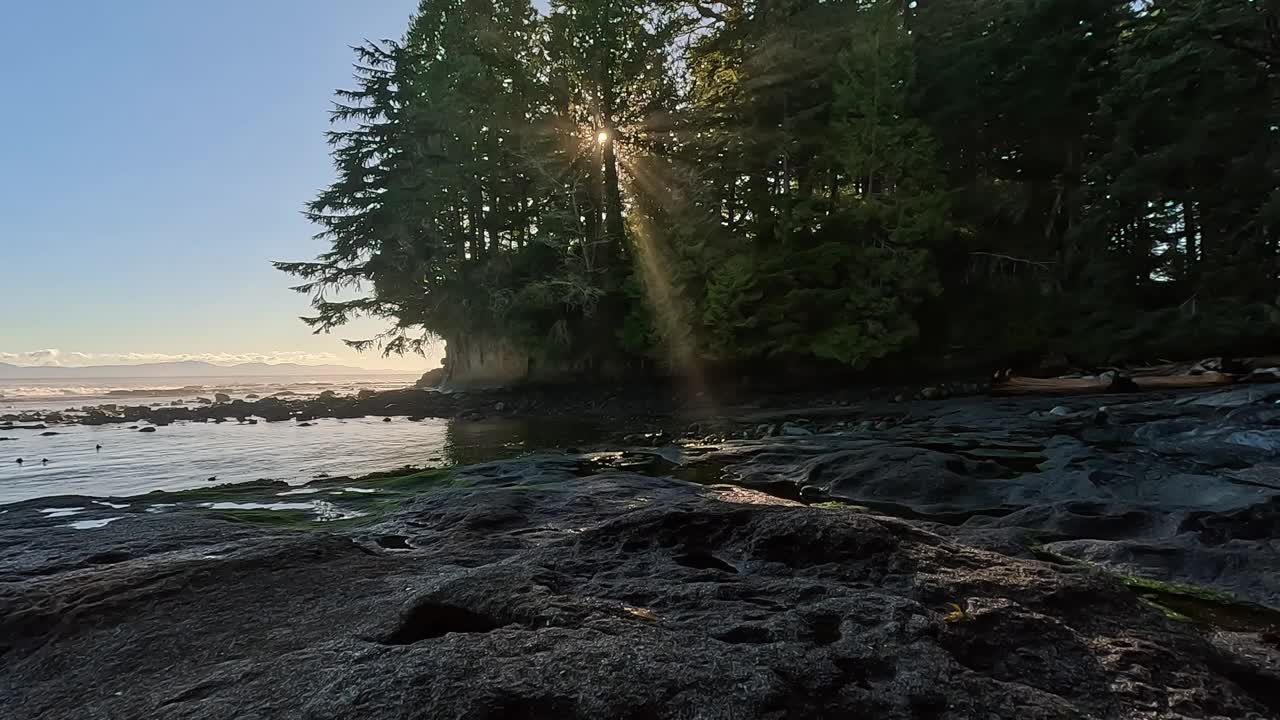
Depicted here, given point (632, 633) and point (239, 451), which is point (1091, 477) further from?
point (239, 451)

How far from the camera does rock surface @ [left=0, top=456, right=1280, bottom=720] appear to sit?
5.99ft

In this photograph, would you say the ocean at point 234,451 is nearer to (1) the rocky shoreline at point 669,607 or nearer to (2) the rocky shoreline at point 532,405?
(2) the rocky shoreline at point 532,405

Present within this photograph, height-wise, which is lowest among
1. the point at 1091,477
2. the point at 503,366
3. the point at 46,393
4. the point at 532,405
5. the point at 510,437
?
the point at 510,437

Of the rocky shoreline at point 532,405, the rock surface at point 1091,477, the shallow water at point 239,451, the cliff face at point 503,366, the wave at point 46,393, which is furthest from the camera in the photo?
the wave at point 46,393

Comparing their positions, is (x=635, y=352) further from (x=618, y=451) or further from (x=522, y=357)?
(x=618, y=451)

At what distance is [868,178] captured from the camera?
65.5 feet

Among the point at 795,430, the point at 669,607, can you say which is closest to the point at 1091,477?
the point at 669,607

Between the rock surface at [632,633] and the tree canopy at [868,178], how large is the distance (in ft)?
54.8

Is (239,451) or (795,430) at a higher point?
(239,451)

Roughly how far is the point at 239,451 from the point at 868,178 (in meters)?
19.2

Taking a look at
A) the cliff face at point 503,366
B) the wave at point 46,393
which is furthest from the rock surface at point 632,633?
the wave at point 46,393

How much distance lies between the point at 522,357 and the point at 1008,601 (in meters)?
24.0

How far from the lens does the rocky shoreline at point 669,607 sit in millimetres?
1863

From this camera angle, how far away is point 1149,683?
6.47ft
